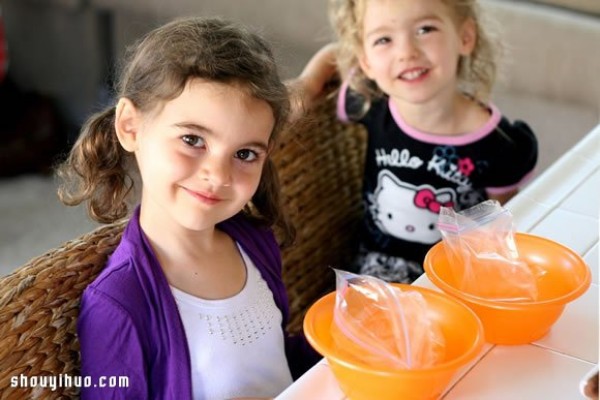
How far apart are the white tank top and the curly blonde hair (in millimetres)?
470

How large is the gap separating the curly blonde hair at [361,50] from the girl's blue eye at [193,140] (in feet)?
1.77

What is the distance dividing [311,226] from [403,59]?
0.31m

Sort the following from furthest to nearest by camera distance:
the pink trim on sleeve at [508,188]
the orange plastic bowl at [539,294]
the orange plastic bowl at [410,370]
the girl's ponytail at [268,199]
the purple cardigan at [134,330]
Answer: the pink trim on sleeve at [508,188] < the girl's ponytail at [268,199] < the purple cardigan at [134,330] < the orange plastic bowl at [539,294] < the orange plastic bowl at [410,370]

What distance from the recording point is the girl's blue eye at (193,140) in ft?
3.41

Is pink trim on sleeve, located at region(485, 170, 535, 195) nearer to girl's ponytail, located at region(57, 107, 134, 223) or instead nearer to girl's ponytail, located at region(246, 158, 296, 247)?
girl's ponytail, located at region(246, 158, 296, 247)

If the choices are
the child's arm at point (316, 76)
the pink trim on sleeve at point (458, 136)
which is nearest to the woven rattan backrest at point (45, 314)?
the child's arm at point (316, 76)

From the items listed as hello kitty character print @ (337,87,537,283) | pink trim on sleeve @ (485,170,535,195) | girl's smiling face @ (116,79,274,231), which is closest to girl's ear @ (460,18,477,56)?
hello kitty character print @ (337,87,537,283)

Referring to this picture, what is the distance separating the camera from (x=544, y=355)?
93cm

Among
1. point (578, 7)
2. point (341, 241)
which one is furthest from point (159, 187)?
point (578, 7)

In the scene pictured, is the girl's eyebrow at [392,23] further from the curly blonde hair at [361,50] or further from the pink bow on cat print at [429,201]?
the pink bow on cat print at [429,201]

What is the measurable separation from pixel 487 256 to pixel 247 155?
0.29 meters

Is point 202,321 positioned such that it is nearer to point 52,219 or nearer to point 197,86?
point 197,86

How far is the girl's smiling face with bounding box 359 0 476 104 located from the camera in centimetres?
143

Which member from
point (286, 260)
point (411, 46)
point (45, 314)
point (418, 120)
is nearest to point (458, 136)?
point (418, 120)
